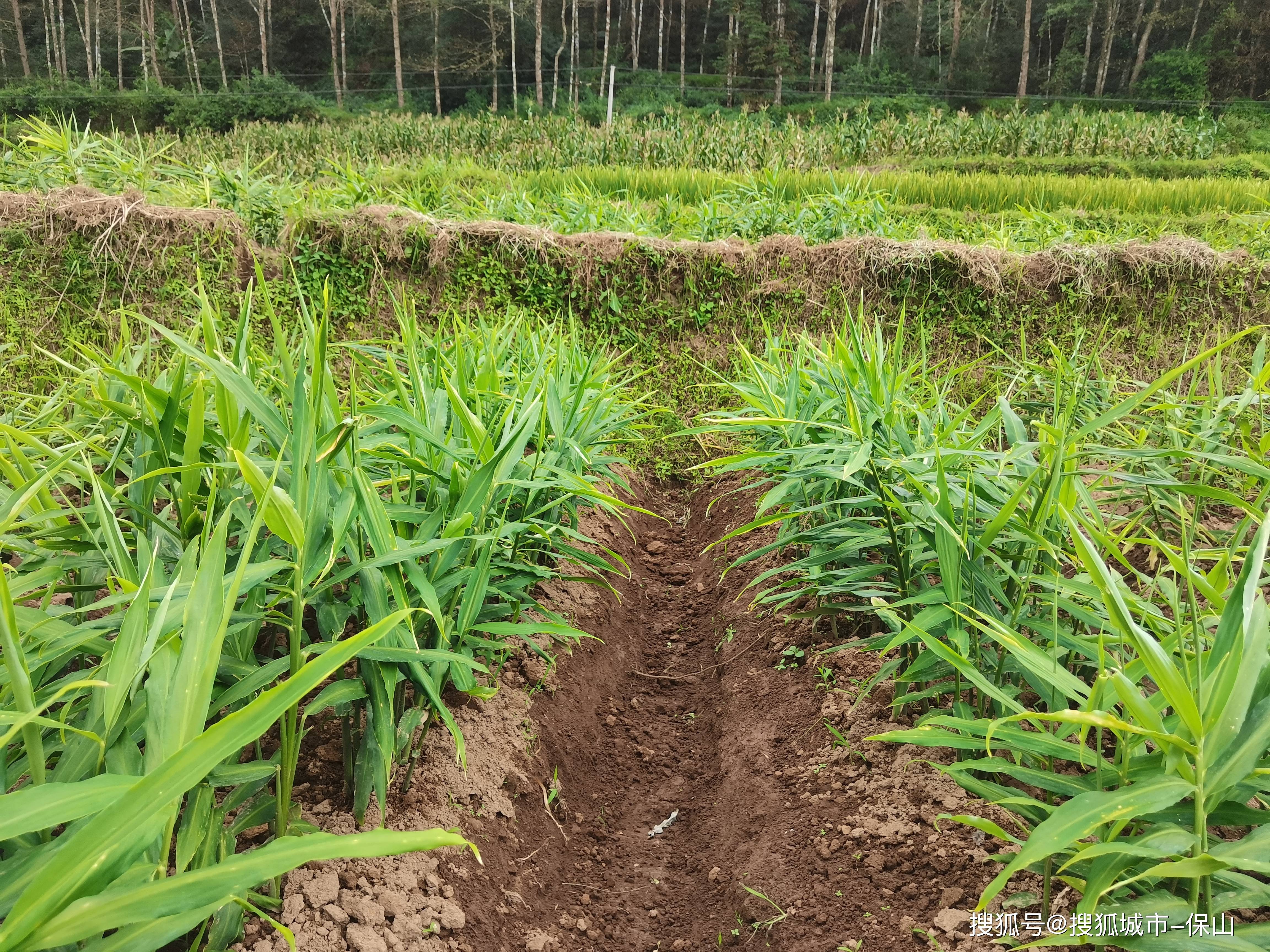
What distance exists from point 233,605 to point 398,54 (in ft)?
70.1

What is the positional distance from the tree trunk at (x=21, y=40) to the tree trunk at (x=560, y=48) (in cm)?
1132

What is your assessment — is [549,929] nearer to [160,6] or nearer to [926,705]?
[926,705]

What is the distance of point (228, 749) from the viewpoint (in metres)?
0.77

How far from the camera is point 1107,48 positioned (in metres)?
19.6

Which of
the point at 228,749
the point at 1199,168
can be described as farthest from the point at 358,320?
the point at 1199,168

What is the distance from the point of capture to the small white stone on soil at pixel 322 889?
1249mm

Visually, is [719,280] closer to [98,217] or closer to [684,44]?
[98,217]

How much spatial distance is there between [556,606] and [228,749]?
5.65 ft

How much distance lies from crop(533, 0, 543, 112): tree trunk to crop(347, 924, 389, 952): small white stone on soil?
18.3 meters

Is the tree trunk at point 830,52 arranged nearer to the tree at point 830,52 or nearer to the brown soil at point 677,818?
the tree at point 830,52

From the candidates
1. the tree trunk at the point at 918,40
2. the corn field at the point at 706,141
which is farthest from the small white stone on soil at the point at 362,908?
the tree trunk at the point at 918,40

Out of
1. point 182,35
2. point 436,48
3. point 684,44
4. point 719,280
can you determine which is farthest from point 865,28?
point 719,280

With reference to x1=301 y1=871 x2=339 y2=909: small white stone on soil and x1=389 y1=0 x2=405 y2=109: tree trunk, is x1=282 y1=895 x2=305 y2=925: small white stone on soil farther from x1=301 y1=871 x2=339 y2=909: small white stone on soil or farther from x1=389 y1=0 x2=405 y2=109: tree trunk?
x1=389 y1=0 x2=405 y2=109: tree trunk

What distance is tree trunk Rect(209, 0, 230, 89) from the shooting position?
18.5 meters
